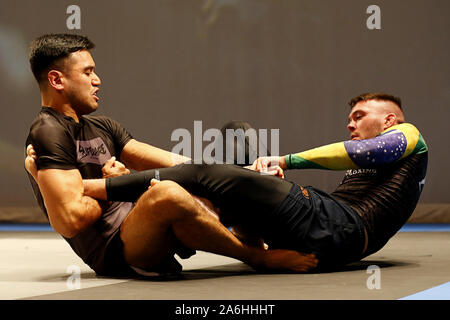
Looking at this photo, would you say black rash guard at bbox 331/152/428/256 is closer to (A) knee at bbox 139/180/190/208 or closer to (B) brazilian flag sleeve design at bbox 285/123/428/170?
(B) brazilian flag sleeve design at bbox 285/123/428/170

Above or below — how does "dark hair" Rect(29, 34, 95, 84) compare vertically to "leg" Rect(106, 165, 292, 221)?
above

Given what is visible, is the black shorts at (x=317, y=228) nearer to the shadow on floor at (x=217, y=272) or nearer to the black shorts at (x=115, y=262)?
the shadow on floor at (x=217, y=272)

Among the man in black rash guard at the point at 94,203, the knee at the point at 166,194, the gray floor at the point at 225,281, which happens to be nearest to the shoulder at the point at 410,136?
the gray floor at the point at 225,281

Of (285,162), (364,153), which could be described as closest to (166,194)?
(285,162)

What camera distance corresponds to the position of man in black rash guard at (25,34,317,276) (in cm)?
214

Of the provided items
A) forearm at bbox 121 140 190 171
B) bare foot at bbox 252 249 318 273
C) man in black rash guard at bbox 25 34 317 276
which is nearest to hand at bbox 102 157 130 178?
man in black rash guard at bbox 25 34 317 276

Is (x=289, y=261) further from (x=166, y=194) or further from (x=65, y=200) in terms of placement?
(x=65, y=200)

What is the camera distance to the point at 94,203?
86.4 inches

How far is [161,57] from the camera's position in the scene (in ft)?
20.6

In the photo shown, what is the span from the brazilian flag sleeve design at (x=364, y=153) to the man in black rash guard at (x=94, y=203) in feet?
1.21

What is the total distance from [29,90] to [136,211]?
4.65 metres

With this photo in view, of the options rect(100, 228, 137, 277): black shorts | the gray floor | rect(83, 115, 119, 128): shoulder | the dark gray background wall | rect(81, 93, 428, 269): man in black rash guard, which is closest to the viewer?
the gray floor
